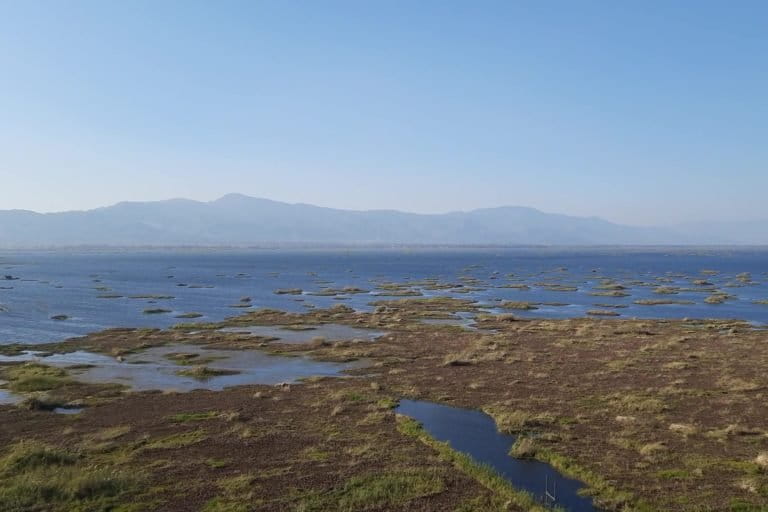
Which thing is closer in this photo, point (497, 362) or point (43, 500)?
point (43, 500)

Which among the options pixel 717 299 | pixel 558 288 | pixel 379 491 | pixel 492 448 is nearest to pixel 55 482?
pixel 379 491

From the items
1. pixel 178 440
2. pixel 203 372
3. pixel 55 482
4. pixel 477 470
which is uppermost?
pixel 55 482

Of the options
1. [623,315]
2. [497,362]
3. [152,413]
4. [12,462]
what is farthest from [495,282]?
[12,462]

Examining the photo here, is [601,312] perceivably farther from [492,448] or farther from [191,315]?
[492,448]

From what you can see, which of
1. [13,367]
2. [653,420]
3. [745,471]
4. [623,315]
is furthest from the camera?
[623,315]

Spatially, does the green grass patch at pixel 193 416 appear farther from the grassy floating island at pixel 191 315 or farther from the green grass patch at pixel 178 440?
the grassy floating island at pixel 191 315

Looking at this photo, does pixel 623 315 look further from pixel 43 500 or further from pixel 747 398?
pixel 43 500

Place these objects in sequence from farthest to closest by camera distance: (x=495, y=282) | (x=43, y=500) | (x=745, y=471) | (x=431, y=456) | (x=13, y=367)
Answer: (x=495, y=282) → (x=13, y=367) → (x=431, y=456) → (x=745, y=471) → (x=43, y=500)
